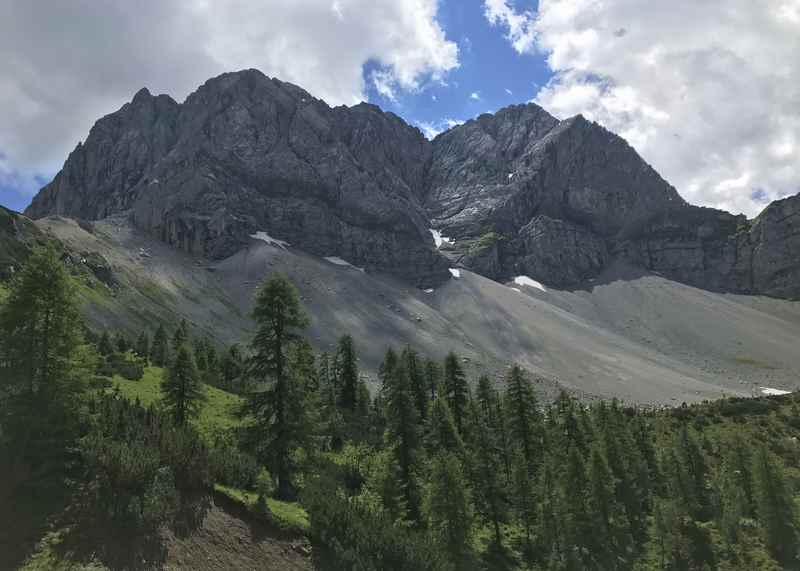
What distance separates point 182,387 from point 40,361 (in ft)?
56.4

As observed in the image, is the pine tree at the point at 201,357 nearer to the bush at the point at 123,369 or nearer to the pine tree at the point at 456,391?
the bush at the point at 123,369

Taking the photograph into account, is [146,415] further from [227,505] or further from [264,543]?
[264,543]

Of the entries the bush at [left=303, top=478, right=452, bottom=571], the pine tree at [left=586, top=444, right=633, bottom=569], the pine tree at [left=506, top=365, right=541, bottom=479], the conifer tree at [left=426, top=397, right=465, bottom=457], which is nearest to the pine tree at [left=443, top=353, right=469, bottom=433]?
the pine tree at [left=506, top=365, right=541, bottom=479]

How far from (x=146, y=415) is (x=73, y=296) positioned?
6035 millimetres

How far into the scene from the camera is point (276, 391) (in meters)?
24.1

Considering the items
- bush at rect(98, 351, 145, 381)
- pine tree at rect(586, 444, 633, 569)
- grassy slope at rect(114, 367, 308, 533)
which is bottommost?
pine tree at rect(586, 444, 633, 569)

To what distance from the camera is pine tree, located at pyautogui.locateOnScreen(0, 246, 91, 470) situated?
660 inches

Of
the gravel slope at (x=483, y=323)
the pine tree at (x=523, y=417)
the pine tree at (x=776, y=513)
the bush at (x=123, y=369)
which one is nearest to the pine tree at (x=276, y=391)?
the bush at (x=123, y=369)

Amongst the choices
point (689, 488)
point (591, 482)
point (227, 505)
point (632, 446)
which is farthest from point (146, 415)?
point (689, 488)

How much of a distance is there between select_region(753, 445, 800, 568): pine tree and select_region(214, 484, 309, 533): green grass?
117 feet

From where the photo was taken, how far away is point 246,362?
82.0ft

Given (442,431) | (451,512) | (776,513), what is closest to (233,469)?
(451,512)

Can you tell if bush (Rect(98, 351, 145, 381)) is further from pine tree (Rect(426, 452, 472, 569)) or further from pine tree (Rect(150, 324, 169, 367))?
pine tree (Rect(426, 452, 472, 569))

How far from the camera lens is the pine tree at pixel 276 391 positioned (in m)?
23.2
